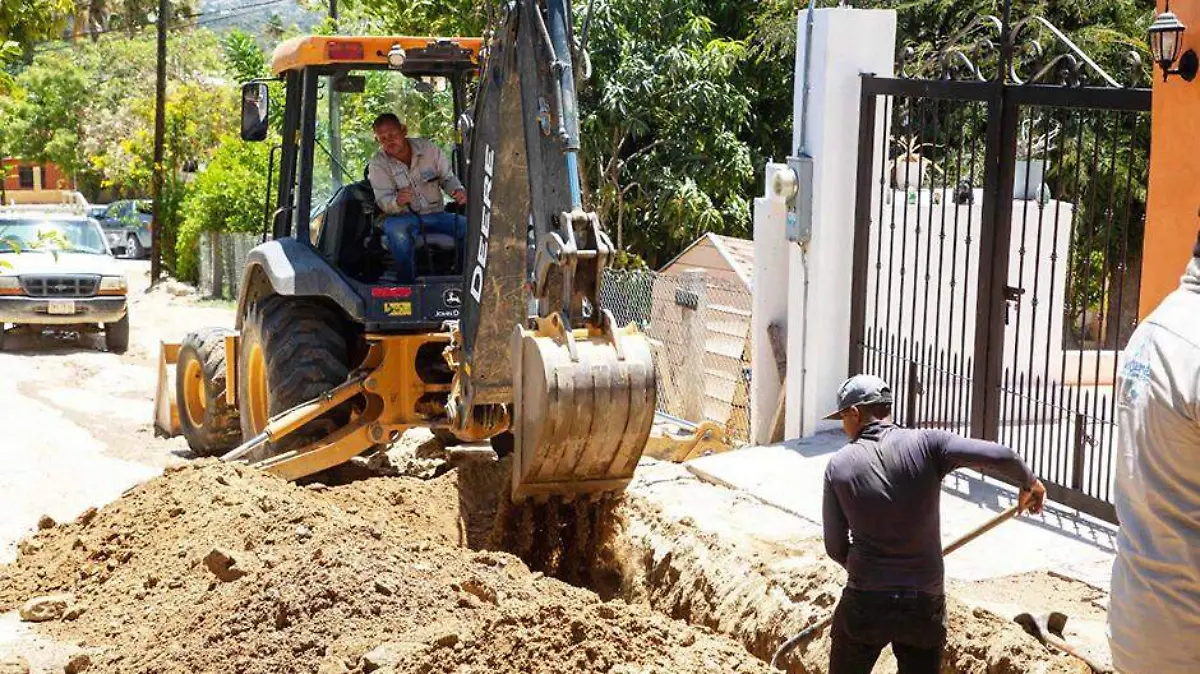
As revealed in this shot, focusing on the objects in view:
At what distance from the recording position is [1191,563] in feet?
11.6

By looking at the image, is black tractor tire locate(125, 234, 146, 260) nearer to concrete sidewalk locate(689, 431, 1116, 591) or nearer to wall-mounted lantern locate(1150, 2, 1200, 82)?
concrete sidewalk locate(689, 431, 1116, 591)

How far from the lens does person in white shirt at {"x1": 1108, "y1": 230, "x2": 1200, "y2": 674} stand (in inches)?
136

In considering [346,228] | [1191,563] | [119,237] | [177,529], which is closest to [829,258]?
[346,228]

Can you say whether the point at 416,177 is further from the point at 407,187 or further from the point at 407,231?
the point at 407,231

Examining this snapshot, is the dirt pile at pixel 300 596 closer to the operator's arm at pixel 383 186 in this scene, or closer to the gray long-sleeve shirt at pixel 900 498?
the gray long-sleeve shirt at pixel 900 498

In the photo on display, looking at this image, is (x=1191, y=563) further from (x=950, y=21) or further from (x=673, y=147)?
(x=950, y=21)

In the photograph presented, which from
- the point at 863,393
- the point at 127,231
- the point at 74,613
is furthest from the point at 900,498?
the point at 127,231

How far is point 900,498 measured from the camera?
5.22m

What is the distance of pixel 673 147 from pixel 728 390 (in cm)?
754

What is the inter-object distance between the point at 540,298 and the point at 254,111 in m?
3.45

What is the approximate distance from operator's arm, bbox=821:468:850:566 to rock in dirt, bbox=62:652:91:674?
11.2 feet

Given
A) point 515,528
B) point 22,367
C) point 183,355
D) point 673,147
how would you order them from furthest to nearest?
point 673,147 → point 22,367 → point 183,355 → point 515,528

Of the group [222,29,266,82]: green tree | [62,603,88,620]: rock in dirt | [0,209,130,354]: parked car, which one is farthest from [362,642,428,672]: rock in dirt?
[222,29,266,82]: green tree

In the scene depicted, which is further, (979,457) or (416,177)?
(416,177)
